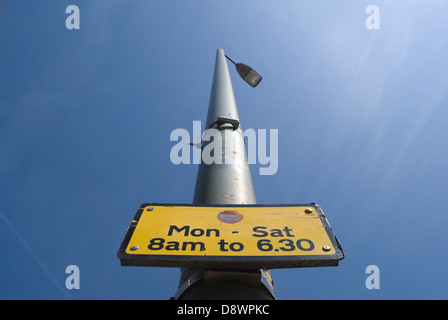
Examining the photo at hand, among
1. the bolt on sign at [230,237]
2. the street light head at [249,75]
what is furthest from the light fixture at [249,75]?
the bolt on sign at [230,237]

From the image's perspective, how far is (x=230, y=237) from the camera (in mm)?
2523

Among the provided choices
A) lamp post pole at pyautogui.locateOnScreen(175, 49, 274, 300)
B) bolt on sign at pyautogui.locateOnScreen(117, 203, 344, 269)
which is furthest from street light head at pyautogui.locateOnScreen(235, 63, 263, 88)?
bolt on sign at pyautogui.locateOnScreen(117, 203, 344, 269)

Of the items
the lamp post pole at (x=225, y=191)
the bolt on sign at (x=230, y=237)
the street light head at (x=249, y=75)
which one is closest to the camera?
the bolt on sign at (x=230, y=237)

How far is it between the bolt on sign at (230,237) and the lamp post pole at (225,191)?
18 centimetres

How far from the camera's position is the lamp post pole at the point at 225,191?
2467 millimetres

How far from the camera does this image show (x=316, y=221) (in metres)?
2.78

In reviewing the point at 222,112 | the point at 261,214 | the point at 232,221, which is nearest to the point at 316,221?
the point at 261,214

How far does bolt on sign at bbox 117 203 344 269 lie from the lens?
7.68 ft

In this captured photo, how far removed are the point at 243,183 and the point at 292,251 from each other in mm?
1528

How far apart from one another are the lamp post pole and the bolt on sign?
0.58 feet

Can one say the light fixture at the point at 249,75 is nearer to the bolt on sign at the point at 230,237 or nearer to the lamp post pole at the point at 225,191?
the lamp post pole at the point at 225,191

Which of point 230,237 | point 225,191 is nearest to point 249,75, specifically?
point 225,191

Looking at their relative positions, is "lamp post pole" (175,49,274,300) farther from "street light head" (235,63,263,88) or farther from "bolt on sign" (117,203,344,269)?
"street light head" (235,63,263,88)

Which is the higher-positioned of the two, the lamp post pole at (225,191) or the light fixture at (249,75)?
the light fixture at (249,75)
